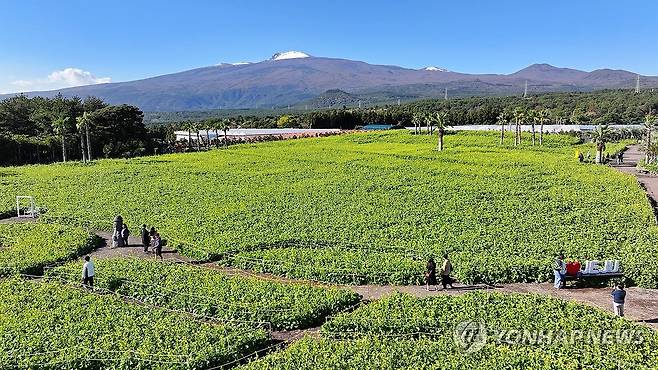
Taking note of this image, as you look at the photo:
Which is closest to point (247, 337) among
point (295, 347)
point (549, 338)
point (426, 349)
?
point (295, 347)

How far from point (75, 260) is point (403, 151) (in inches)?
2579

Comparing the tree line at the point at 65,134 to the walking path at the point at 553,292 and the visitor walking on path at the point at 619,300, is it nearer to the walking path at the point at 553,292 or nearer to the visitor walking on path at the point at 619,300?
the walking path at the point at 553,292

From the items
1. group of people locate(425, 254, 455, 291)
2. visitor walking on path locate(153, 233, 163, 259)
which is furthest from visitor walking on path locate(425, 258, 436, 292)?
visitor walking on path locate(153, 233, 163, 259)

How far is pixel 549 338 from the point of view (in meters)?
A: 18.3

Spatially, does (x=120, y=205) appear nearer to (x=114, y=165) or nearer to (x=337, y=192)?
(x=337, y=192)

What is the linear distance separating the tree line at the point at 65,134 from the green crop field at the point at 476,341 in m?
86.9

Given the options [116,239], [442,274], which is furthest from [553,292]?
[116,239]

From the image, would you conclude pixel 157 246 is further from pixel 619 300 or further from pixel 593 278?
pixel 619 300

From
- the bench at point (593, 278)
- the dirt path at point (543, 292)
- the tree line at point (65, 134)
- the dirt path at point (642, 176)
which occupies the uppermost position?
the tree line at point (65, 134)

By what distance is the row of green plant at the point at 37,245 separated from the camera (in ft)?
92.8

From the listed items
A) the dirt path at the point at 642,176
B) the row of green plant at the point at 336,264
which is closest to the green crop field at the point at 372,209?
the row of green plant at the point at 336,264

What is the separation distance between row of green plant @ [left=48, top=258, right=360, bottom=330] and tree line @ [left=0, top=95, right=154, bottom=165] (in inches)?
2997

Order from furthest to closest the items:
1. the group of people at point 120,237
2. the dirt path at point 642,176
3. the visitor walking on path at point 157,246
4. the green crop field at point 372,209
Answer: the dirt path at point 642,176, the group of people at point 120,237, the visitor walking on path at point 157,246, the green crop field at point 372,209

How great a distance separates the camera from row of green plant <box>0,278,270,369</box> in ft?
57.0
